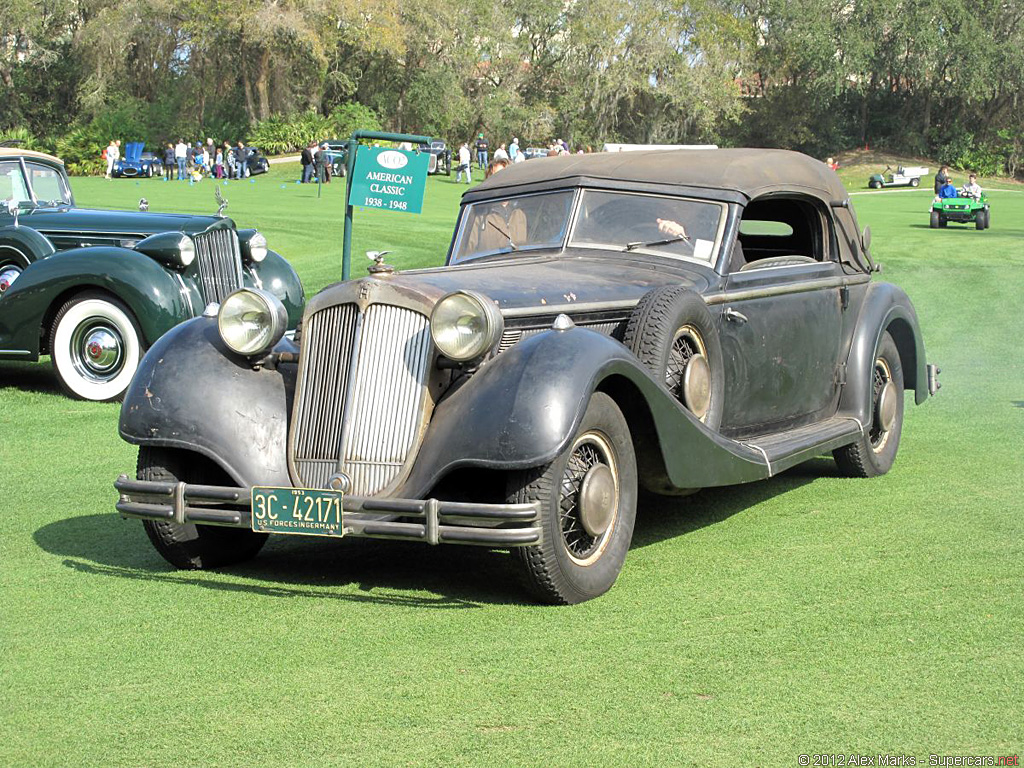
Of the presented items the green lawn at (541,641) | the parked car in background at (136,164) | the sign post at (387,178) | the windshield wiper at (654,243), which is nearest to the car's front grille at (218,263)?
the sign post at (387,178)

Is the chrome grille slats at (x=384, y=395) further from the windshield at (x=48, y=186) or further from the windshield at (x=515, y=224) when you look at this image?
the windshield at (x=48, y=186)

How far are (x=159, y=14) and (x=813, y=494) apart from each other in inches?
2045

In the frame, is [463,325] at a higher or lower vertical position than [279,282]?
higher

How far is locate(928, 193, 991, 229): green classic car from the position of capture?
28938 millimetres

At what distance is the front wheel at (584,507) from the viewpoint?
4.86 meters

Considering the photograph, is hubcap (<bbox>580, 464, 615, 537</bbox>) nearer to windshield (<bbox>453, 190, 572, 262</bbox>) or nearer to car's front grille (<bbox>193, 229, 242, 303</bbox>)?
windshield (<bbox>453, 190, 572, 262</bbox>)

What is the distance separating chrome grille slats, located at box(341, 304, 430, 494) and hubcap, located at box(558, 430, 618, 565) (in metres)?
0.68

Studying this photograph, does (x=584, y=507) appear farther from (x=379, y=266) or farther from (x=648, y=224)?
(x=648, y=224)

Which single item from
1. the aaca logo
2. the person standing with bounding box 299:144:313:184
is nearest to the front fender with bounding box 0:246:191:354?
the aaca logo

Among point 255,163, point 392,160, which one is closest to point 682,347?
point 392,160

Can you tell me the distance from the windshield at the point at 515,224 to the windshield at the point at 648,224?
5.0 inches

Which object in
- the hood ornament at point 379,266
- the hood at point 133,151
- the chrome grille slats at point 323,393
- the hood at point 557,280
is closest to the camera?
the chrome grille slats at point 323,393

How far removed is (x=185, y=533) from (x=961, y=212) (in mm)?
26855

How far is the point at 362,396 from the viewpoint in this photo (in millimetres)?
5199
